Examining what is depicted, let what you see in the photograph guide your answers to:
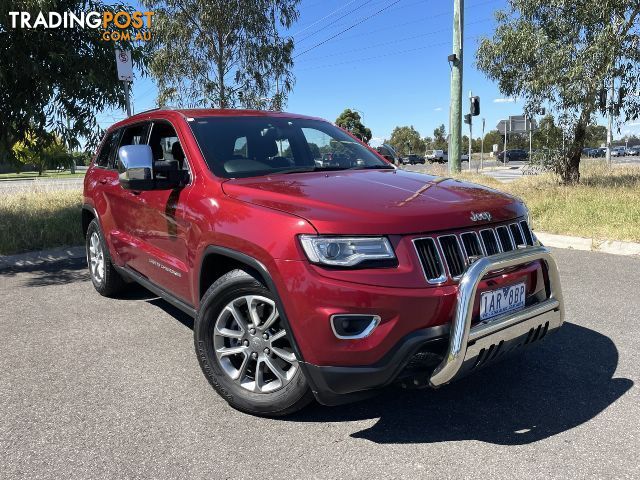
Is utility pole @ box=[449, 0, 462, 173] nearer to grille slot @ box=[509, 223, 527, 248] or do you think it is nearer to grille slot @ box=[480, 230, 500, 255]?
grille slot @ box=[509, 223, 527, 248]

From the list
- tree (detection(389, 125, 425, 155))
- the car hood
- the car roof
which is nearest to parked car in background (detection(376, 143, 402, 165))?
the car roof

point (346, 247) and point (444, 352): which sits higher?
point (346, 247)

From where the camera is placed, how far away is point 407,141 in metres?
107

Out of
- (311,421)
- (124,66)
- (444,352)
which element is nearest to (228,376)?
(311,421)

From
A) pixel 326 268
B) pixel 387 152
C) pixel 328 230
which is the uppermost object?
pixel 387 152

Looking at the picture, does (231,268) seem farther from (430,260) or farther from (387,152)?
(387,152)

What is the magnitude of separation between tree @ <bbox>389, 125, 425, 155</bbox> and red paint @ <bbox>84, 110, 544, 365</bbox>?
104 m

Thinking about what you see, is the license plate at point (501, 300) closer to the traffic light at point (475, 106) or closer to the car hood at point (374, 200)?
the car hood at point (374, 200)

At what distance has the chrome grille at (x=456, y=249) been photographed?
249cm

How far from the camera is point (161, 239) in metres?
3.72

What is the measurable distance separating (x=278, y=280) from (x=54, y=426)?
151 cm

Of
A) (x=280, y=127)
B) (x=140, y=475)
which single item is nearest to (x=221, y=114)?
(x=280, y=127)

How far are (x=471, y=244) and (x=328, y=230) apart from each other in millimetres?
765

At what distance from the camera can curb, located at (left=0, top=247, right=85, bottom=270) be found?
7027mm
